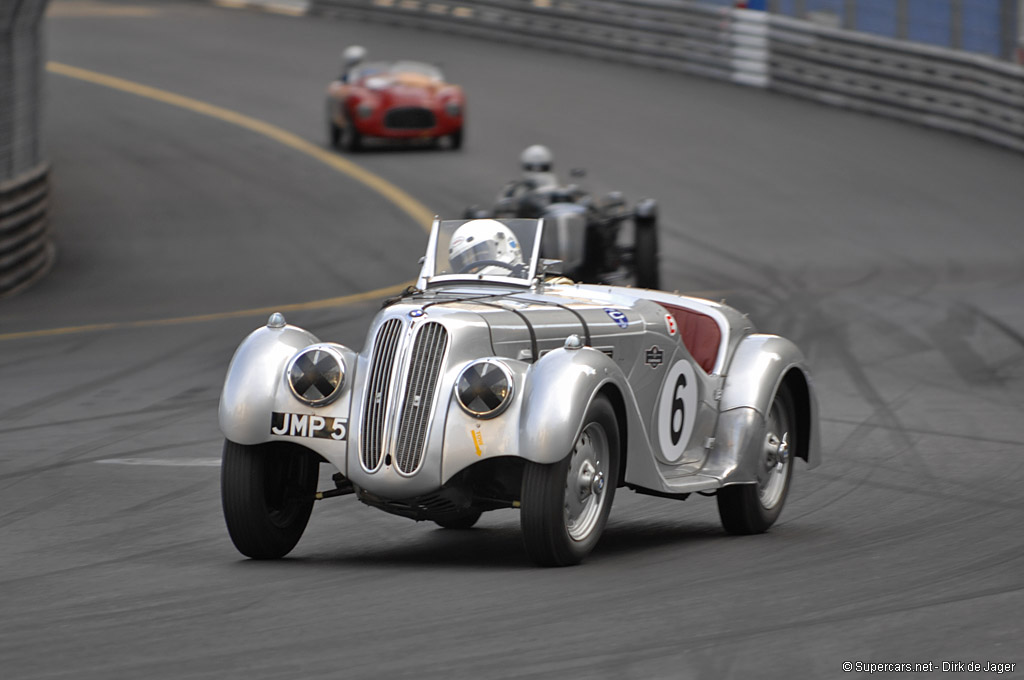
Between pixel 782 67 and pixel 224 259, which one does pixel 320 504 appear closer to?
pixel 224 259

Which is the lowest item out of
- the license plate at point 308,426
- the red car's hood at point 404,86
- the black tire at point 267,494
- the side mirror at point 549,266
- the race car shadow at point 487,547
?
the red car's hood at point 404,86

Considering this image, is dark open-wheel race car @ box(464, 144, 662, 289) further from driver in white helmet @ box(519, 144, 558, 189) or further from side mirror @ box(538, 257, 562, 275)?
side mirror @ box(538, 257, 562, 275)

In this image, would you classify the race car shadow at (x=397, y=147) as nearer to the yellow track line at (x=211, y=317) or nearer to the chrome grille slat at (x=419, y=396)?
the yellow track line at (x=211, y=317)

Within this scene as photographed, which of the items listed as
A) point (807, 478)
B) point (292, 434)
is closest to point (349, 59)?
point (807, 478)

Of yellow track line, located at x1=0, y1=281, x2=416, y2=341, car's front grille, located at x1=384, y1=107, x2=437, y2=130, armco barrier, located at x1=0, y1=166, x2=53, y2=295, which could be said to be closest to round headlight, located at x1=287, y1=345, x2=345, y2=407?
yellow track line, located at x1=0, y1=281, x2=416, y2=341

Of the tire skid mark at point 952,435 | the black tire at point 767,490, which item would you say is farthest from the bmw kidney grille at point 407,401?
the tire skid mark at point 952,435

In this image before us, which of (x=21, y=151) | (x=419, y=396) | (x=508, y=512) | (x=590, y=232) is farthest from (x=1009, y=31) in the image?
(x=419, y=396)

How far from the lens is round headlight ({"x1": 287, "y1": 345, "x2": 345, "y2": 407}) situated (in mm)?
6660

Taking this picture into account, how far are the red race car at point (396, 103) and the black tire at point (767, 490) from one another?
19927mm

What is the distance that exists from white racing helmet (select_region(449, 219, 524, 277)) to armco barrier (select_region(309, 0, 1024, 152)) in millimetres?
22976

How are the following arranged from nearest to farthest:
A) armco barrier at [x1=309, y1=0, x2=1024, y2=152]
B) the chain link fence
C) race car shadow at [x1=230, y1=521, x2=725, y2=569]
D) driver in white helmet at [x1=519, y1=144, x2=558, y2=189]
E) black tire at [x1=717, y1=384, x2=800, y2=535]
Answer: race car shadow at [x1=230, y1=521, x2=725, y2=569] → black tire at [x1=717, y1=384, x2=800, y2=535] → driver in white helmet at [x1=519, y1=144, x2=558, y2=189] → armco barrier at [x1=309, y1=0, x2=1024, y2=152] → the chain link fence

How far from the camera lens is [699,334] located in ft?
26.7

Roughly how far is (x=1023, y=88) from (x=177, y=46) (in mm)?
20193

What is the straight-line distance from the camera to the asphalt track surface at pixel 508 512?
17.6 ft
